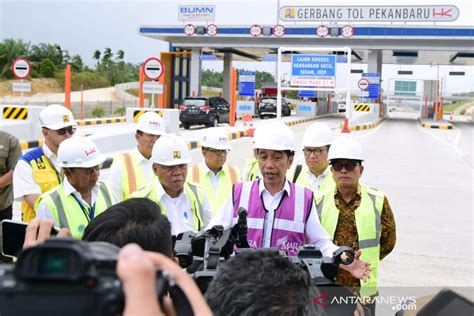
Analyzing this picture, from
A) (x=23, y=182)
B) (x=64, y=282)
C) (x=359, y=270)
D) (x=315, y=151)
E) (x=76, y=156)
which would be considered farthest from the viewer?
(x=315, y=151)

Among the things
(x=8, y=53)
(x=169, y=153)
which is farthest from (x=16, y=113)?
(x=8, y=53)

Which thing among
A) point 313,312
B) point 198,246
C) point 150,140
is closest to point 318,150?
point 150,140

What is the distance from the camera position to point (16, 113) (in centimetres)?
1416

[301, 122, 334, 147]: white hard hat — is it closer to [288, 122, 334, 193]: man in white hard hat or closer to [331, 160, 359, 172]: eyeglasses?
[288, 122, 334, 193]: man in white hard hat

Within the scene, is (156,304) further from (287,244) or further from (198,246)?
(287,244)

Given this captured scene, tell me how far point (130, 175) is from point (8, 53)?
51513 millimetres

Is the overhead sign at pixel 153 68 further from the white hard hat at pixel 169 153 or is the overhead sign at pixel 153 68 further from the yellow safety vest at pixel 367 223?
the yellow safety vest at pixel 367 223

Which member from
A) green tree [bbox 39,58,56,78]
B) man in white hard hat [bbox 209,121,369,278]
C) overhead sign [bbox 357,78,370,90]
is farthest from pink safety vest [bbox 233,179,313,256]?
green tree [bbox 39,58,56,78]

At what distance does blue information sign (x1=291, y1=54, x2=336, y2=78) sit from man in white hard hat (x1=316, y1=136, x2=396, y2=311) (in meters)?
15.8

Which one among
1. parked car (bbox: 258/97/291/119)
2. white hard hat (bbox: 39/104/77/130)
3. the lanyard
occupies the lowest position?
the lanyard

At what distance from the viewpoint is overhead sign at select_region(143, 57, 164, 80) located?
15284mm

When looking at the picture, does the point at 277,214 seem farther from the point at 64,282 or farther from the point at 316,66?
the point at 316,66

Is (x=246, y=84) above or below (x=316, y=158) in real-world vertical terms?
above

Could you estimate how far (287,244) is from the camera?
9.97 ft
